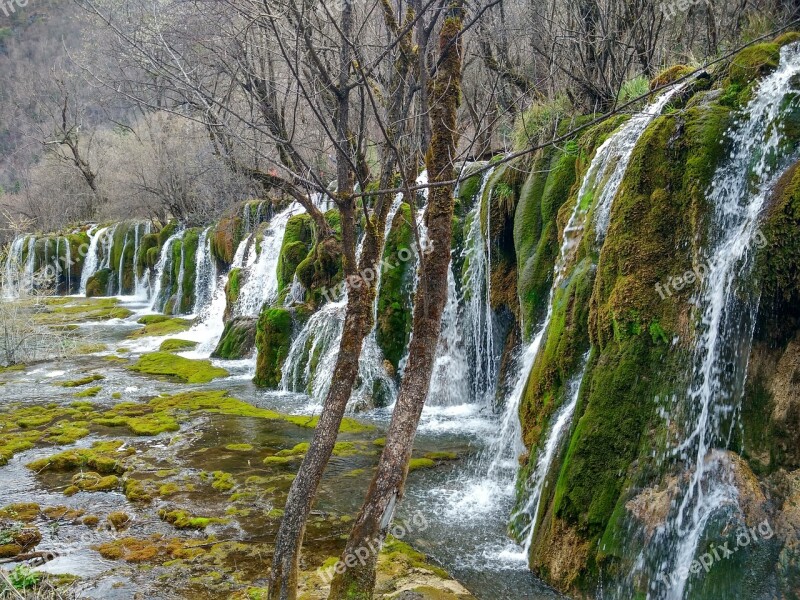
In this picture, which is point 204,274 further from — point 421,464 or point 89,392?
point 421,464

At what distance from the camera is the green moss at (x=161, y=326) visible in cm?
1847

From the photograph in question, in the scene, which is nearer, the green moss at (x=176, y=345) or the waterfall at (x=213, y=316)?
the waterfall at (x=213, y=316)

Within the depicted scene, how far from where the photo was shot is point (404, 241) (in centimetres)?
1145

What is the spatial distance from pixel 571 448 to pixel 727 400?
118 centimetres

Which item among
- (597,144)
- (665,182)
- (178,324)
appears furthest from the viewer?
(178,324)

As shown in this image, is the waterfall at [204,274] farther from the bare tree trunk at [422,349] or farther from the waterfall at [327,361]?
the bare tree trunk at [422,349]

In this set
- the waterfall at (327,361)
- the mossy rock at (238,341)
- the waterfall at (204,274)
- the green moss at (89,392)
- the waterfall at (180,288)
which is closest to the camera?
the waterfall at (327,361)

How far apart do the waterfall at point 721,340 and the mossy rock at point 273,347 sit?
867cm

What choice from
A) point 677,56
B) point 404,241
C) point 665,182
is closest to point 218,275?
point 404,241

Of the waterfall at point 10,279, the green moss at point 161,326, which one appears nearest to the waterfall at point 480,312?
the waterfall at point 10,279

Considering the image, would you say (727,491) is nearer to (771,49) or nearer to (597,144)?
(771,49)

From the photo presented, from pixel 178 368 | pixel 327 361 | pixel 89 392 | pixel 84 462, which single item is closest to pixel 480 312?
pixel 327 361
